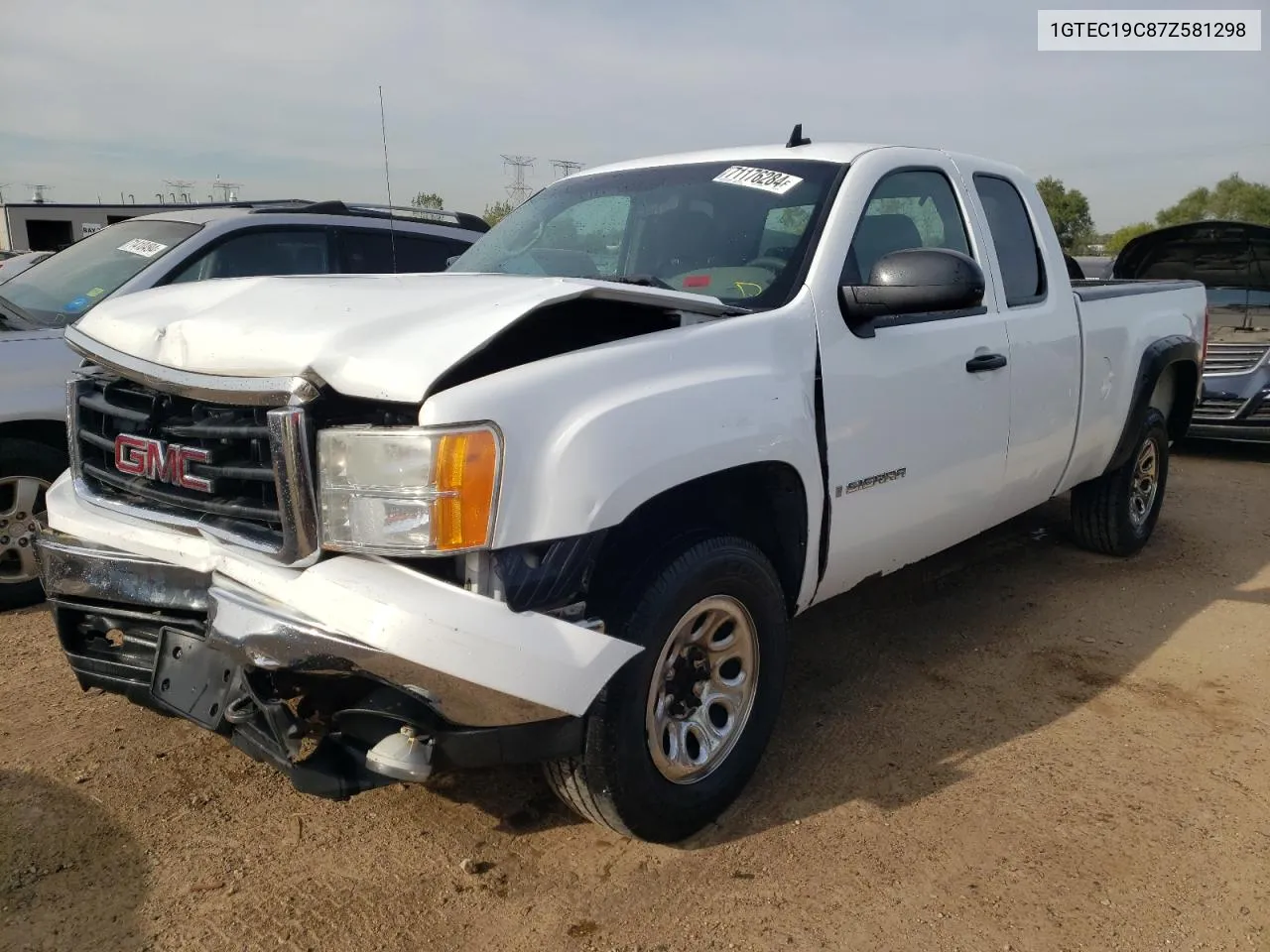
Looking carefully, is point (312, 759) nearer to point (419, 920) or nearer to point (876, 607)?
point (419, 920)

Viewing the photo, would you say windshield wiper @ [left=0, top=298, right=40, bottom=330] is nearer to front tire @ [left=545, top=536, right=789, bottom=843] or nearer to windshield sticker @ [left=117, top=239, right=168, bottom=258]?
windshield sticker @ [left=117, top=239, right=168, bottom=258]

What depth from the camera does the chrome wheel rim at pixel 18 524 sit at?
434 centimetres

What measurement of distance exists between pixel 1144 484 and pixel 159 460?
510 centimetres

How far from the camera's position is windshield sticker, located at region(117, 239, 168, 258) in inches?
203

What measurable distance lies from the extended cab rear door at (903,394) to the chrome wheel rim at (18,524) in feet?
11.2

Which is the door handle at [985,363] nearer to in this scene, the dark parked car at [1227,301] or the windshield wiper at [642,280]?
the windshield wiper at [642,280]

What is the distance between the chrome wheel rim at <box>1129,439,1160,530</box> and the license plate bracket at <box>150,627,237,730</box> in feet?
15.6

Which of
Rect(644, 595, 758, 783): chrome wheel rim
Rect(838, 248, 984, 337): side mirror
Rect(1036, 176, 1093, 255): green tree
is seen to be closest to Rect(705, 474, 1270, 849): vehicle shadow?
Rect(644, 595, 758, 783): chrome wheel rim

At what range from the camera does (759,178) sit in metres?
3.52

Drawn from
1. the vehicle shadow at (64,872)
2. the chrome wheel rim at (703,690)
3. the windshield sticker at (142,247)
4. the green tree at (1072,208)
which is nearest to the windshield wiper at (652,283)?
the chrome wheel rim at (703,690)

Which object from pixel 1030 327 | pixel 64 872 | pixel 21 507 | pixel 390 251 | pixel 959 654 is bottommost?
pixel 959 654

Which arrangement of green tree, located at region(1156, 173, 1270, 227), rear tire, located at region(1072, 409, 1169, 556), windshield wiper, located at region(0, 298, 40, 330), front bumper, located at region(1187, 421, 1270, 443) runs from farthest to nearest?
green tree, located at region(1156, 173, 1270, 227), front bumper, located at region(1187, 421, 1270, 443), rear tire, located at region(1072, 409, 1169, 556), windshield wiper, located at region(0, 298, 40, 330)

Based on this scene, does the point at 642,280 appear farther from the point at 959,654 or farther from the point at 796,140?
the point at 959,654

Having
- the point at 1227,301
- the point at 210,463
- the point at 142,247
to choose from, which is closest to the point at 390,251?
the point at 142,247
